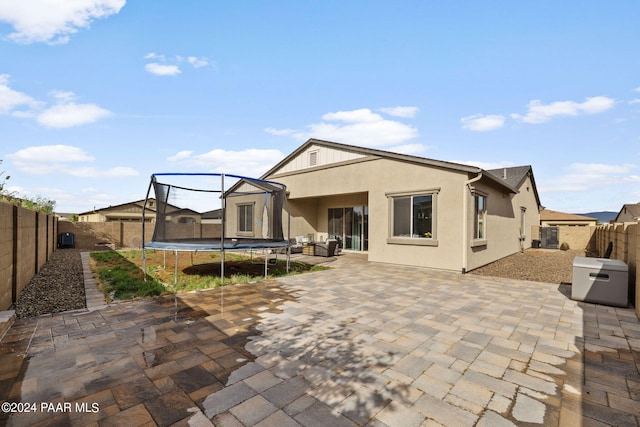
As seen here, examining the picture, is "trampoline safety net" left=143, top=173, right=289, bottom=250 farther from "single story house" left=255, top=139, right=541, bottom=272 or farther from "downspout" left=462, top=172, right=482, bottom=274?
"downspout" left=462, top=172, right=482, bottom=274

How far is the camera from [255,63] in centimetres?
984

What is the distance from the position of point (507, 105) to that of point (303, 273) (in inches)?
393

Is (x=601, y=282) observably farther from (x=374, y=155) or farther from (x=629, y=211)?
(x=629, y=211)

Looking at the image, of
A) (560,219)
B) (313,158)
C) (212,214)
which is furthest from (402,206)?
(560,219)

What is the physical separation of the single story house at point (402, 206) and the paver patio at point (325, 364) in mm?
3813

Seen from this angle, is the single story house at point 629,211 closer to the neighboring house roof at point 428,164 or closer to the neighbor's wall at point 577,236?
A: the neighbor's wall at point 577,236

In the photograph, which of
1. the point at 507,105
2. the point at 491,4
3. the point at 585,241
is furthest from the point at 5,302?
the point at 585,241

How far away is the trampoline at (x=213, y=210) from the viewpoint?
7.04 m

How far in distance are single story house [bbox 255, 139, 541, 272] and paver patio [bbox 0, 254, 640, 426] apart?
12.5ft

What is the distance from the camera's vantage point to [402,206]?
9805 millimetres

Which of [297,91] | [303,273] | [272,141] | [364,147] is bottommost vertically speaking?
[303,273]

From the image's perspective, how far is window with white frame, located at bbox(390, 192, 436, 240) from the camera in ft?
29.8

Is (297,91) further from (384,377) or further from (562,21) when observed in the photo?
(384,377)

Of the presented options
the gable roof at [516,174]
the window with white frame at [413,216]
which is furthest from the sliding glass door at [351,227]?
the gable roof at [516,174]
